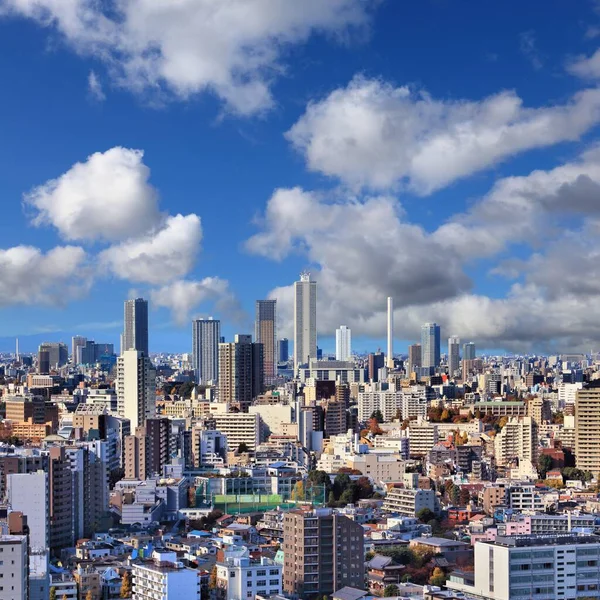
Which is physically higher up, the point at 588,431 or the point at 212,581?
the point at 588,431

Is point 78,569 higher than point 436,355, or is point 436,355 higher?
point 436,355

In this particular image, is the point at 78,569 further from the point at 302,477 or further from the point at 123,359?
the point at 123,359

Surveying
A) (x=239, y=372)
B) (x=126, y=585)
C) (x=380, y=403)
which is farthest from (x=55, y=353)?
(x=126, y=585)

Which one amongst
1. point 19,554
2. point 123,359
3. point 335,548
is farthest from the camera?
point 123,359

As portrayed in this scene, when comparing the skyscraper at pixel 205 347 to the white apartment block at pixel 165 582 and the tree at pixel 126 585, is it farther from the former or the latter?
the white apartment block at pixel 165 582

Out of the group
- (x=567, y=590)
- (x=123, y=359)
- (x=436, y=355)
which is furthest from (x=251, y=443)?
(x=436, y=355)

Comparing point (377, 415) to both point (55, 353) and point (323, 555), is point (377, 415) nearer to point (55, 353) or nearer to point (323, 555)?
point (323, 555)

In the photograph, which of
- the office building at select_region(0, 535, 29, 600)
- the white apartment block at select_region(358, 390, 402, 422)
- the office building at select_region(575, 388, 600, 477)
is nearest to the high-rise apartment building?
the white apartment block at select_region(358, 390, 402, 422)
